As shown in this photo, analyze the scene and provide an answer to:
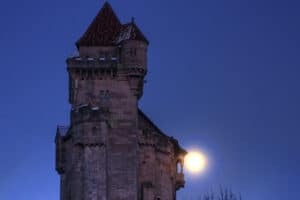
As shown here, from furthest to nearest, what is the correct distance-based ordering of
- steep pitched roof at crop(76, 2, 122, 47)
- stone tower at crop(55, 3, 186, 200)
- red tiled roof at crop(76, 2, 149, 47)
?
steep pitched roof at crop(76, 2, 122, 47), red tiled roof at crop(76, 2, 149, 47), stone tower at crop(55, 3, 186, 200)

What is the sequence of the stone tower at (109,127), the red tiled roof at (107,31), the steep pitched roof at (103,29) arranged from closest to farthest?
the stone tower at (109,127), the red tiled roof at (107,31), the steep pitched roof at (103,29)

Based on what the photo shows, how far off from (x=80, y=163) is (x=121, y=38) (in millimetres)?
15400

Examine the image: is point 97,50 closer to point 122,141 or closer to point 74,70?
point 74,70

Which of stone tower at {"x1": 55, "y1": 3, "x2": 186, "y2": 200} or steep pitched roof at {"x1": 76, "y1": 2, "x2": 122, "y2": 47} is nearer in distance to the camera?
stone tower at {"x1": 55, "y1": 3, "x2": 186, "y2": 200}

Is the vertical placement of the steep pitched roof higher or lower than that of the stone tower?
higher

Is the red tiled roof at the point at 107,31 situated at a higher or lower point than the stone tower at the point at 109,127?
higher

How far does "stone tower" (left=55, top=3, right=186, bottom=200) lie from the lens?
349ft

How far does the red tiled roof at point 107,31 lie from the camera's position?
372 feet

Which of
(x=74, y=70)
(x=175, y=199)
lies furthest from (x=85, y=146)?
(x=175, y=199)

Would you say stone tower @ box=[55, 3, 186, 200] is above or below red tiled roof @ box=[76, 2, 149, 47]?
below

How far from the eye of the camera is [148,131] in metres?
116

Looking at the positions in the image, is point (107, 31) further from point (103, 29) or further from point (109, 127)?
point (109, 127)

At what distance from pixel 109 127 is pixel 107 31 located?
1264cm

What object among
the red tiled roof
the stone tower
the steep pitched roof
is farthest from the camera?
the steep pitched roof
